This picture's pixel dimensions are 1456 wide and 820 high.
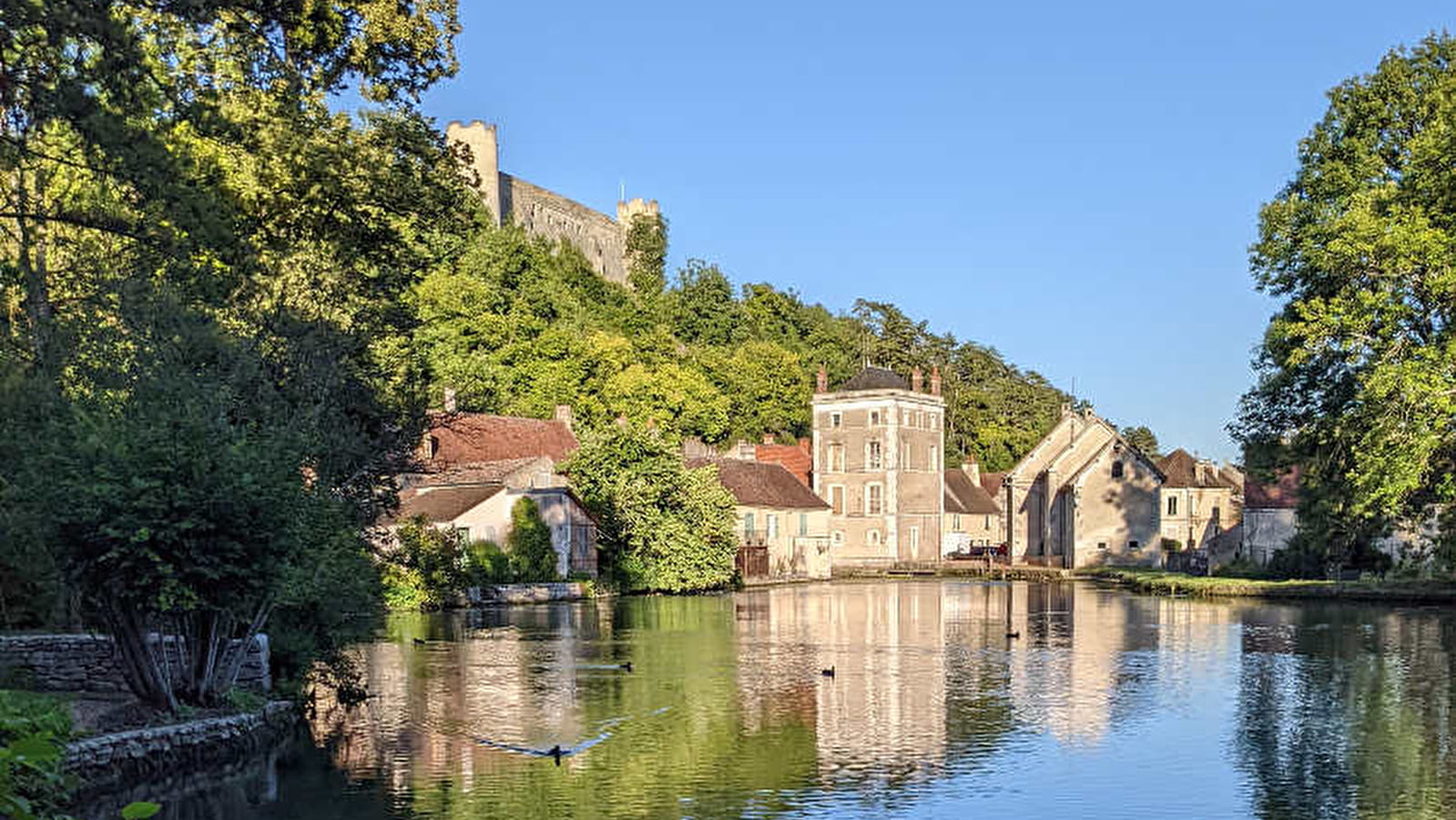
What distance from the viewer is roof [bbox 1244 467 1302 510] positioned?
71.1 meters

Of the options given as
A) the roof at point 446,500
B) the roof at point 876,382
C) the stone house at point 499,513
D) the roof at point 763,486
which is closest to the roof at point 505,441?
the roof at point 446,500

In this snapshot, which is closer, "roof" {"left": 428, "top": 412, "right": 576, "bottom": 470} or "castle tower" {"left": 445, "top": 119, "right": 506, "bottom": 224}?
"roof" {"left": 428, "top": 412, "right": 576, "bottom": 470}

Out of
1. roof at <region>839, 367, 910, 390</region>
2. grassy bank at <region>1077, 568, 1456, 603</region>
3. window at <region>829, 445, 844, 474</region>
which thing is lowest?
grassy bank at <region>1077, 568, 1456, 603</region>

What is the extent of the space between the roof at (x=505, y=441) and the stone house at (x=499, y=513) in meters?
3.86

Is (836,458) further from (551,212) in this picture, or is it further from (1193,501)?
(551,212)

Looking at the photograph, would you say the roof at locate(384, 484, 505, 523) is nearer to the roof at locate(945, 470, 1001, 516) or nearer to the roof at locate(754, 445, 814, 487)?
the roof at locate(754, 445, 814, 487)

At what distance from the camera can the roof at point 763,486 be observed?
234 feet

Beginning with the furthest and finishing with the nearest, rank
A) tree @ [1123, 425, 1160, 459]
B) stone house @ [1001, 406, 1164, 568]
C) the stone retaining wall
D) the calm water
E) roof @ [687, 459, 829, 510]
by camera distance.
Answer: tree @ [1123, 425, 1160, 459] < stone house @ [1001, 406, 1164, 568] < roof @ [687, 459, 829, 510] < the stone retaining wall < the calm water

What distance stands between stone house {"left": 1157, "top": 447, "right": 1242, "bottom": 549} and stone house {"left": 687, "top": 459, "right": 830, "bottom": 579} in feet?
69.8

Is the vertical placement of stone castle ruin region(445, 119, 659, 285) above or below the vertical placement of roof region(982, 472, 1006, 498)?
above

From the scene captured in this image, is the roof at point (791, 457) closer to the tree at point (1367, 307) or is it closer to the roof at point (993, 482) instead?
the roof at point (993, 482)

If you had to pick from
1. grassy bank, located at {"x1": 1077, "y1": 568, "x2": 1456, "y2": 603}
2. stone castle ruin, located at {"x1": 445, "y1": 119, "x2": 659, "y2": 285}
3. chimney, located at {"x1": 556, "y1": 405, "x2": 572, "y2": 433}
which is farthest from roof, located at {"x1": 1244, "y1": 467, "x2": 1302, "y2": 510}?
stone castle ruin, located at {"x1": 445, "y1": 119, "x2": 659, "y2": 285}

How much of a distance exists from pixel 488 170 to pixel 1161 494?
58.8 metres

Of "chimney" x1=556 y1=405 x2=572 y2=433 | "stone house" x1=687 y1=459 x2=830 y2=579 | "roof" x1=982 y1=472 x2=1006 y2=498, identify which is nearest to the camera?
"chimney" x1=556 y1=405 x2=572 y2=433
